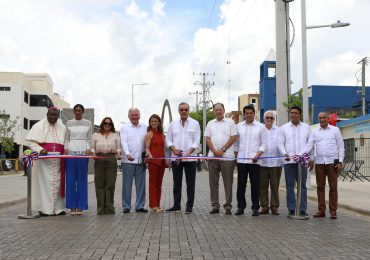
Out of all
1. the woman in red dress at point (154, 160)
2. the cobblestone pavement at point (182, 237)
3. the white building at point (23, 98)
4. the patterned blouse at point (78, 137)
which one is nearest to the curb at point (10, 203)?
the cobblestone pavement at point (182, 237)

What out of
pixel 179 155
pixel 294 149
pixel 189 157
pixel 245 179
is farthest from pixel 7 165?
pixel 294 149

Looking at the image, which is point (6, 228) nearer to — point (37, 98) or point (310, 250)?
point (310, 250)

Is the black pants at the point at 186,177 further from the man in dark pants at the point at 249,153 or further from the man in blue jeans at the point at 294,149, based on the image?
the man in blue jeans at the point at 294,149

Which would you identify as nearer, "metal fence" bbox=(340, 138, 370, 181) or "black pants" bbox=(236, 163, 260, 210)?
"black pants" bbox=(236, 163, 260, 210)

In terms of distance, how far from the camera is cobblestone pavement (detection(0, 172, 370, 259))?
625cm

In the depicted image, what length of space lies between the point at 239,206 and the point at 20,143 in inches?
2219

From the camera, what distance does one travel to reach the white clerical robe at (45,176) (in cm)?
1020

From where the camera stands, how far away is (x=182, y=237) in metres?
7.38

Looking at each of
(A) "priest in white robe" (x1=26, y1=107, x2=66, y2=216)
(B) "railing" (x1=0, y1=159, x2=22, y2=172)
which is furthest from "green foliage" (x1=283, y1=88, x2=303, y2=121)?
(B) "railing" (x1=0, y1=159, x2=22, y2=172)

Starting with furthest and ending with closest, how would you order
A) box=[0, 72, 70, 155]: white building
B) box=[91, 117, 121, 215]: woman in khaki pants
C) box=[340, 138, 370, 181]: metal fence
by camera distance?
1. box=[0, 72, 70, 155]: white building
2. box=[340, 138, 370, 181]: metal fence
3. box=[91, 117, 121, 215]: woman in khaki pants

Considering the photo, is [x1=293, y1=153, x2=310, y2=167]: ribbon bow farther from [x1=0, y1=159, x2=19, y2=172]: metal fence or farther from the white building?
the white building

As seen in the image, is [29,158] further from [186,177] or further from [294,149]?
[294,149]

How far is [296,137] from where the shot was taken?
1019 centimetres

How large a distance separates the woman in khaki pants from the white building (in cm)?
4815
